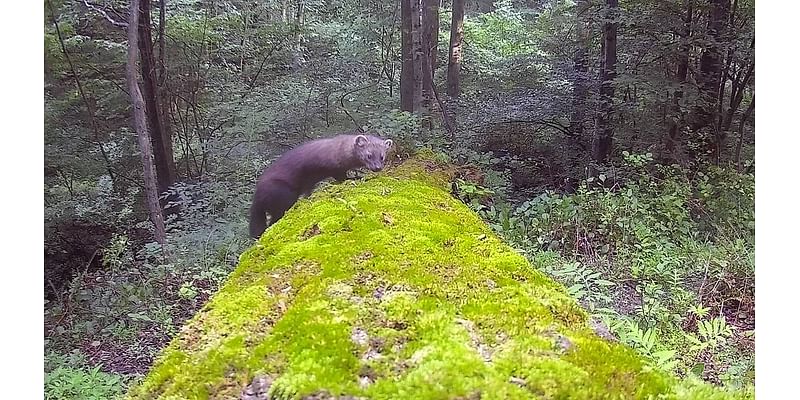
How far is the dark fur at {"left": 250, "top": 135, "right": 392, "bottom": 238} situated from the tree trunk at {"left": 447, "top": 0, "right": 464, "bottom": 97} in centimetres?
190

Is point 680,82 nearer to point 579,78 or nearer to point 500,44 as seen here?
point 579,78

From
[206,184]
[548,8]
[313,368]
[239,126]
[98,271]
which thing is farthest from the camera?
[548,8]

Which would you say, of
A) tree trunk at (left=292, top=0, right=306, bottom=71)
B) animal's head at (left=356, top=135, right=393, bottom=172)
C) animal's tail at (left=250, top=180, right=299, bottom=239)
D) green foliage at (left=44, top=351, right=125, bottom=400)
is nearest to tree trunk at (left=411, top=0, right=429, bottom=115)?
tree trunk at (left=292, top=0, right=306, bottom=71)

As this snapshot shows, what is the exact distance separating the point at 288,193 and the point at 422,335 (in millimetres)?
2280

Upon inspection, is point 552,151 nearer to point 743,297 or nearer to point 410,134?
point 410,134

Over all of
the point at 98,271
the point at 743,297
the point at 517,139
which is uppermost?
the point at 517,139

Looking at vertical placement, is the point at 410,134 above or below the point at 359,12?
below

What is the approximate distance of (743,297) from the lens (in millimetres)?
2955

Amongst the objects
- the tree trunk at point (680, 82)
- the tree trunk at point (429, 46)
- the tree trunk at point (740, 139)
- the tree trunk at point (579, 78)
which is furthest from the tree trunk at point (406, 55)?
the tree trunk at point (740, 139)

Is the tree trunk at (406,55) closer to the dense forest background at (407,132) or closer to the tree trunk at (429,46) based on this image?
the dense forest background at (407,132)

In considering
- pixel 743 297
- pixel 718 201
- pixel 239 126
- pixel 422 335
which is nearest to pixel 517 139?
pixel 718 201

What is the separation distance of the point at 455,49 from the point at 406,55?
0.58m

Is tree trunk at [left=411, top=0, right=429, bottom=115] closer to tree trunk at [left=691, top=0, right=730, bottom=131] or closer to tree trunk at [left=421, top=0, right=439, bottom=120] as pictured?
tree trunk at [left=421, top=0, right=439, bottom=120]

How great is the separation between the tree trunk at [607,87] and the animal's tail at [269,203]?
9.10 ft
